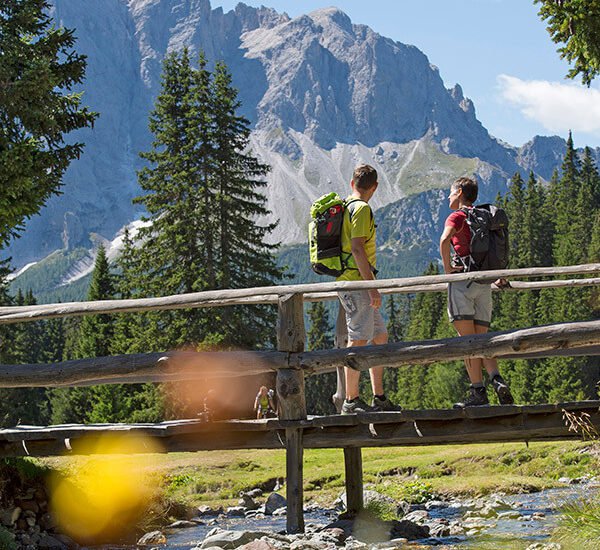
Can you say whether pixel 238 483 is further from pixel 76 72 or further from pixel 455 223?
pixel 455 223

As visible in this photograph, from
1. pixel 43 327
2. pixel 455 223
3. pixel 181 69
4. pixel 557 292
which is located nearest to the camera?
pixel 455 223

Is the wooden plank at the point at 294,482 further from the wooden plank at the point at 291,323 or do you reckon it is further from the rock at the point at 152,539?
the rock at the point at 152,539

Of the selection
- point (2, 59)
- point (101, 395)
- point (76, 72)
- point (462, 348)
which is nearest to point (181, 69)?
point (101, 395)

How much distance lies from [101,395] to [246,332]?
11.1m

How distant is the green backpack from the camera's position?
9398 millimetres

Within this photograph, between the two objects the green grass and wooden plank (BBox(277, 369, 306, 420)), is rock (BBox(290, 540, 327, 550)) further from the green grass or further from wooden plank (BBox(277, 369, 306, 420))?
the green grass

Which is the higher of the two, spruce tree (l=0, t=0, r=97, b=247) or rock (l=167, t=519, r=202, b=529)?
spruce tree (l=0, t=0, r=97, b=247)

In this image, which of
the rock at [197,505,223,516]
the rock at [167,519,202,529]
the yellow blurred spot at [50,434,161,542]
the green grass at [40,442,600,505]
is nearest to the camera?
the yellow blurred spot at [50,434,161,542]

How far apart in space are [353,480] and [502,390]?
9.08 feet

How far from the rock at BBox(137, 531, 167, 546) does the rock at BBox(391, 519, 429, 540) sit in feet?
10.4

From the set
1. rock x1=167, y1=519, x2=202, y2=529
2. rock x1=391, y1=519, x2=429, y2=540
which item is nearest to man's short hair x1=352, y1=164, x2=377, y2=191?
rock x1=391, y1=519, x2=429, y2=540

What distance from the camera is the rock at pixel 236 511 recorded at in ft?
52.1

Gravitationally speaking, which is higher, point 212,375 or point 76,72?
point 76,72

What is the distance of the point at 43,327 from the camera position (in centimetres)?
10588
